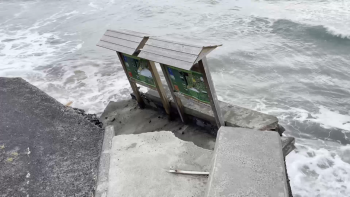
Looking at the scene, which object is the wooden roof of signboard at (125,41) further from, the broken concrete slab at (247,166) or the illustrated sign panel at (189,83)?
the broken concrete slab at (247,166)

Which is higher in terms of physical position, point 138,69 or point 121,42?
point 121,42

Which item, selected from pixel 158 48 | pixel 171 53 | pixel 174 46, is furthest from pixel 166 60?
pixel 158 48

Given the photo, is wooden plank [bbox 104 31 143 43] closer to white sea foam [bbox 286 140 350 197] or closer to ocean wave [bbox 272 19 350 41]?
white sea foam [bbox 286 140 350 197]

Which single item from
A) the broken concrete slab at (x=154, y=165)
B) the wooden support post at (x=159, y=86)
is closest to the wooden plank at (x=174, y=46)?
the wooden support post at (x=159, y=86)

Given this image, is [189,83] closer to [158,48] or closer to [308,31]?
[158,48]

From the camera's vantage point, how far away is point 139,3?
2216 centimetres

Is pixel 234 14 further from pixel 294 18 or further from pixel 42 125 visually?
Answer: pixel 42 125

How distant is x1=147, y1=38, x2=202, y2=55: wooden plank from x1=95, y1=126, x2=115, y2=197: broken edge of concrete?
177 cm

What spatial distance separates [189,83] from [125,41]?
1447mm

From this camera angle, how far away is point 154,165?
3.93m

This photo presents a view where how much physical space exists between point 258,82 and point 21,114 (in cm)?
739

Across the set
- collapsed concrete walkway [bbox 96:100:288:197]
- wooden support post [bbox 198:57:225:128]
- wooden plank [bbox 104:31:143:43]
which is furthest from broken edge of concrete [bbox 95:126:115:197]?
wooden support post [bbox 198:57:225:128]

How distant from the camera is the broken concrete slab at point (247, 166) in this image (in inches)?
106

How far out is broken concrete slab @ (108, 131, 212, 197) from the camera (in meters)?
3.52
